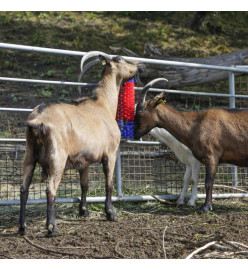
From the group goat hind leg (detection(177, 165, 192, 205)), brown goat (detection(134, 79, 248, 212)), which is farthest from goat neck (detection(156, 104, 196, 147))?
goat hind leg (detection(177, 165, 192, 205))

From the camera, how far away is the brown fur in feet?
22.5

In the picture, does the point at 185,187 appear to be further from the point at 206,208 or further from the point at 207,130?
the point at 207,130

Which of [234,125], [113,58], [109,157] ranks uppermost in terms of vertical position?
[113,58]

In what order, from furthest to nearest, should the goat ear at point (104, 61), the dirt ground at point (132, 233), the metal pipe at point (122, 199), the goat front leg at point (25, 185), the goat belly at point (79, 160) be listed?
the goat ear at point (104, 61)
the metal pipe at point (122, 199)
the goat belly at point (79, 160)
the goat front leg at point (25, 185)
the dirt ground at point (132, 233)

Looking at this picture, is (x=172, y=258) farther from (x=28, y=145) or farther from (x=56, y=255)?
(x=28, y=145)

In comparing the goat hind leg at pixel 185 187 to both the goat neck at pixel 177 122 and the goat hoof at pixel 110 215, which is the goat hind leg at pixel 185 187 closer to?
the goat neck at pixel 177 122

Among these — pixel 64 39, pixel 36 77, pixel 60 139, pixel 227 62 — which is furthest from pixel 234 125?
pixel 64 39

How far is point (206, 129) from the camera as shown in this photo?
6.92m

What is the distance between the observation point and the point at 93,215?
647cm

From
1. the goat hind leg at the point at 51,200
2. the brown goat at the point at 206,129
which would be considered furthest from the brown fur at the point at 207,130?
the goat hind leg at the point at 51,200

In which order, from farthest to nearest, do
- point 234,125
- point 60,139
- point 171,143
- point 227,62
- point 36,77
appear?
point 36,77 → point 227,62 → point 171,143 → point 234,125 → point 60,139

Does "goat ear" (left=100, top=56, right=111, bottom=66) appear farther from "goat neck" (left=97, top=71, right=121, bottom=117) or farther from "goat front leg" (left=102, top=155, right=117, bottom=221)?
"goat front leg" (left=102, top=155, right=117, bottom=221)

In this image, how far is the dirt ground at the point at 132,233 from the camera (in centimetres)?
470

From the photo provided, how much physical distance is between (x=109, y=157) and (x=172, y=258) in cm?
189
